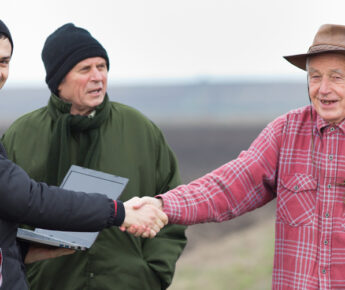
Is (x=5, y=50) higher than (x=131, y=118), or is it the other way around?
(x=5, y=50)

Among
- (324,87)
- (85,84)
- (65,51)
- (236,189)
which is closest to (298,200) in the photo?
(236,189)

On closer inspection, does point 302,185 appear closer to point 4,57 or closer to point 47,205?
point 47,205

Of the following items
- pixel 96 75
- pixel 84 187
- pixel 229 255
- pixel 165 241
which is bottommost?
pixel 229 255

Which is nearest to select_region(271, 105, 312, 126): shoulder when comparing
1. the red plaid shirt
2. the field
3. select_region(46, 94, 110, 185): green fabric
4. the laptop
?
the red plaid shirt

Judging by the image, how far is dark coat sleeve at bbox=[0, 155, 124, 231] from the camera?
2727 mm

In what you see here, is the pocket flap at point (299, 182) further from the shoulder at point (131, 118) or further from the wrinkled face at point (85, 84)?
the wrinkled face at point (85, 84)

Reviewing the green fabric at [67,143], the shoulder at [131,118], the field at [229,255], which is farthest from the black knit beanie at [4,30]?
the field at [229,255]

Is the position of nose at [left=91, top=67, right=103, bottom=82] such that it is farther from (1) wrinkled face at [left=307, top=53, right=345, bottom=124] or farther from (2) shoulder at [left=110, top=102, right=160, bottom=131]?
(1) wrinkled face at [left=307, top=53, right=345, bottom=124]

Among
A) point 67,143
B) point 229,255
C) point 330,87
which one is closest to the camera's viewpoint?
point 330,87

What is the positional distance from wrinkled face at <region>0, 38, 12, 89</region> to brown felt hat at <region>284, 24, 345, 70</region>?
51.0 inches

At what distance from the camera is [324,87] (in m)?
3.21

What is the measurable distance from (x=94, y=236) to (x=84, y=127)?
69 cm

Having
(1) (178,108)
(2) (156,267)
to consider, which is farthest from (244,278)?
(1) (178,108)

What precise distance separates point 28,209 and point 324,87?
140 cm
